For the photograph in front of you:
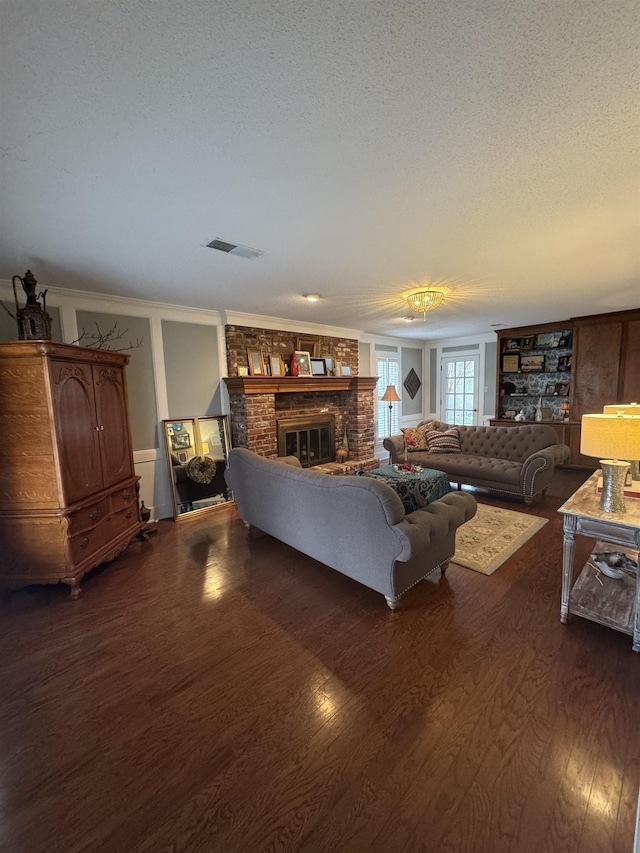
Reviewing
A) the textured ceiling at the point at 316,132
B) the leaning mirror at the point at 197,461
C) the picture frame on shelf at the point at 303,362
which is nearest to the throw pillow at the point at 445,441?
the picture frame on shelf at the point at 303,362

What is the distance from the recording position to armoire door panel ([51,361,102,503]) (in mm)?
2609

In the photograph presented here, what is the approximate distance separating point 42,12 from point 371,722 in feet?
8.91

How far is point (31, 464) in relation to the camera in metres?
2.56

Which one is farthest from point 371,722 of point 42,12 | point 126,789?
point 42,12

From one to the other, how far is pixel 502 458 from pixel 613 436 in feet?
10.4

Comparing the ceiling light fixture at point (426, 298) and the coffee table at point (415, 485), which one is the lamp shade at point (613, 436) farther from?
the ceiling light fixture at point (426, 298)

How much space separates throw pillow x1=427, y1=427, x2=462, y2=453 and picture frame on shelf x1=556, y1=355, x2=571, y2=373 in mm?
2559

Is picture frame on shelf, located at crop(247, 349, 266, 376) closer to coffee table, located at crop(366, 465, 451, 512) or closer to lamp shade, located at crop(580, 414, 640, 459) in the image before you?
coffee table, located at crop(366, 465, 451, 512)

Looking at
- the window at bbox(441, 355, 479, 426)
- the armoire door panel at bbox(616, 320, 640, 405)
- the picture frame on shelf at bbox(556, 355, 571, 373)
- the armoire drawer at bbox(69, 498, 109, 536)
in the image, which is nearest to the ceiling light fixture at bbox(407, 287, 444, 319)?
the armoire drawer at bbox(69, 498, 109, 536)

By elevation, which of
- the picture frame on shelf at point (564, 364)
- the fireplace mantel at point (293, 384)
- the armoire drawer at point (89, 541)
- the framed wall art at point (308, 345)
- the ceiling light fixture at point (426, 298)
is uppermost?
the ceiling light fixture at point (426, 298)

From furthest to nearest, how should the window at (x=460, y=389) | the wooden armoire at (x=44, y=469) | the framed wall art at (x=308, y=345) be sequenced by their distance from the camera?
the window at (x=460, y=389)
the framed wall art at (x=308, y=345)
the wooden armoire at (x=44, y=469)

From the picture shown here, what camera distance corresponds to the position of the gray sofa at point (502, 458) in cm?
416

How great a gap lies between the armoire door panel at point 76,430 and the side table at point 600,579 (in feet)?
11.2

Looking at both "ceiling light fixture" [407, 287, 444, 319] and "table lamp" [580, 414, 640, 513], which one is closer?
"table lamp" [580, 414, 640, 513]
